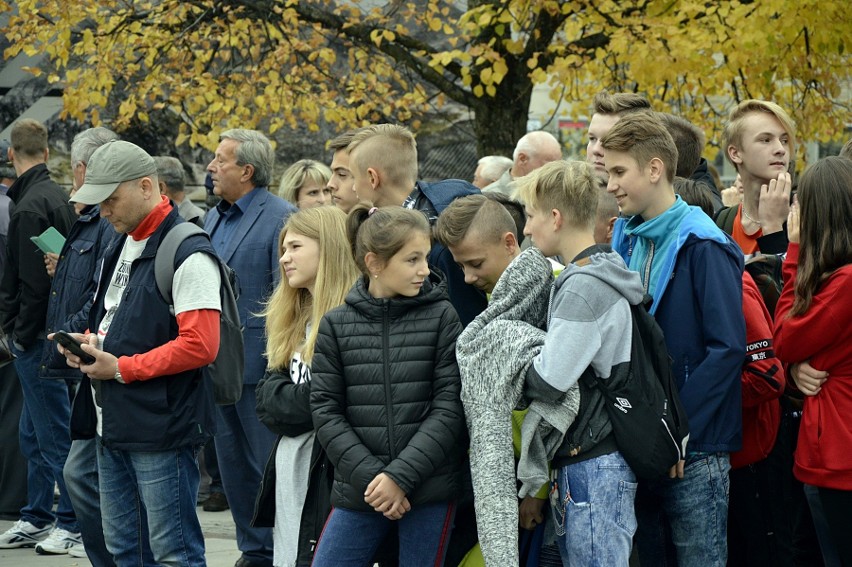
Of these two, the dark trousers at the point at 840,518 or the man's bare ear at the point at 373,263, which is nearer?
the dark trousers at the point at 840,518

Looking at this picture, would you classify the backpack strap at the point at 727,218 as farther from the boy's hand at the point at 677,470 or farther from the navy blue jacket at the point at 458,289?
the boy's hand at the point at 677,470

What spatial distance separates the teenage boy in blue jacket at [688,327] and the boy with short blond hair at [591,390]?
29 cm

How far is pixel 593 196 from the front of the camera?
4.15 meters

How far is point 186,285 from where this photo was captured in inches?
195

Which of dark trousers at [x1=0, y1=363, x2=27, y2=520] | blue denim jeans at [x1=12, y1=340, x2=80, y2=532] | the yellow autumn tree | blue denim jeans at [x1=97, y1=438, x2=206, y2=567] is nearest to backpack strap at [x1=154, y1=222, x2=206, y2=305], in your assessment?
blue denim jeans at [x1=97, y1=438, x2=206, y2=567]

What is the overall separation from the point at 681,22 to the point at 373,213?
22.0 ft

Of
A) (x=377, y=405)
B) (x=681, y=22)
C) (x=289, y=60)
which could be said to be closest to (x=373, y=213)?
(x=377, y=405)

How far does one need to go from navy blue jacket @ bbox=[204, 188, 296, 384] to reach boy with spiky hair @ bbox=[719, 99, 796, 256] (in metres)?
2.67

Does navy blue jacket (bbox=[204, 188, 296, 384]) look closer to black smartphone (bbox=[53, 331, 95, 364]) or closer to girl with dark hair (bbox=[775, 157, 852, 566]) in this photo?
black smartphone (bbox=[53, 331, 95, 364])

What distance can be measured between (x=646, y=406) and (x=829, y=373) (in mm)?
778

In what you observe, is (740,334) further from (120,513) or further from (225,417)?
(225,417)

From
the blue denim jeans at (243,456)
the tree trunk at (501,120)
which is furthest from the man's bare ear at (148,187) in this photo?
the tree trunk at (501,120)

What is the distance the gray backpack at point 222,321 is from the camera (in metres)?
4.96

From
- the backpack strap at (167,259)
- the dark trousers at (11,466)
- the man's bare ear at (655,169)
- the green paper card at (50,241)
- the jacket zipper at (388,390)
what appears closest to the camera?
the jacket zipper at (388,390)
